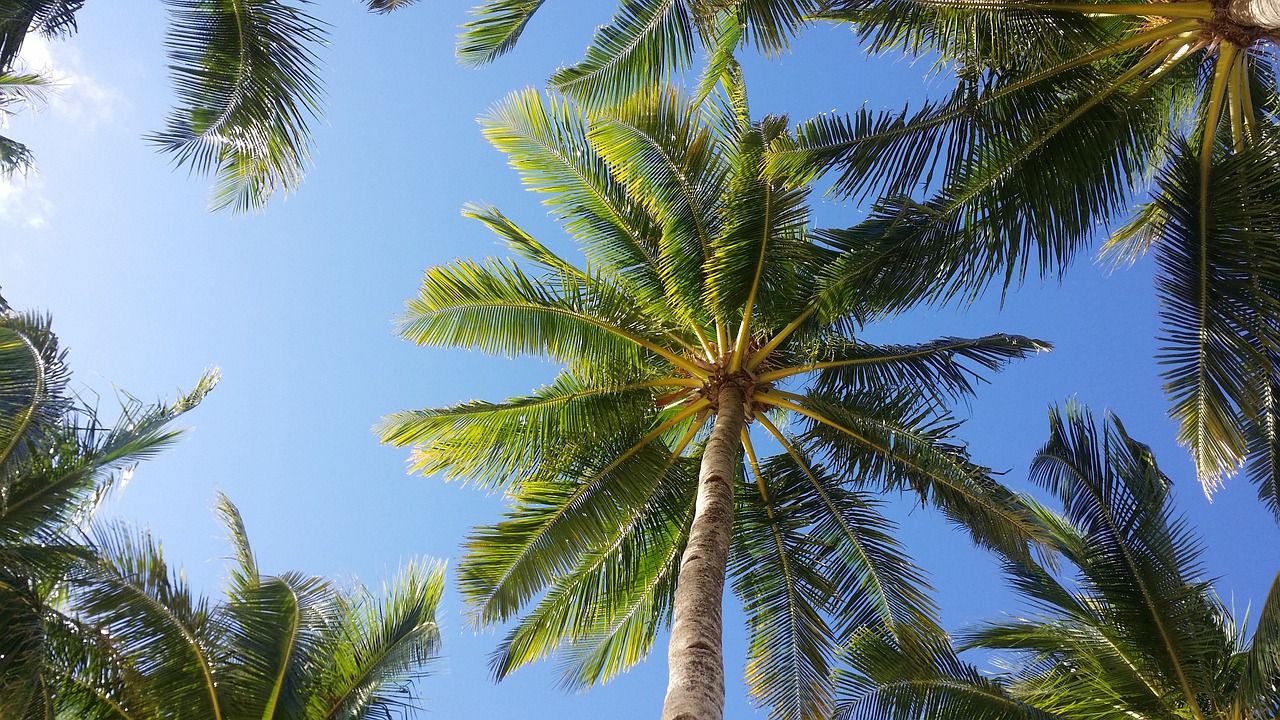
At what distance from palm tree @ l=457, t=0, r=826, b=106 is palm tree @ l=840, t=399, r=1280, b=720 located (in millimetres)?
5261

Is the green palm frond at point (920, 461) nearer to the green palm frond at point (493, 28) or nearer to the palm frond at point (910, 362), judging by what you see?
the palm frond at point (910, 362)

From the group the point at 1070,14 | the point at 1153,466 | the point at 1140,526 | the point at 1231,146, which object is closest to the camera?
the point at 1070,14

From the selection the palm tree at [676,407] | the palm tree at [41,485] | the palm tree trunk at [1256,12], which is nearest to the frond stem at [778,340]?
the palm tree at [676,407]

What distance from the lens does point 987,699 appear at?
30.3 feet

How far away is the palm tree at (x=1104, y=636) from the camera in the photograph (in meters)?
9.16

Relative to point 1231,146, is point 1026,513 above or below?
below

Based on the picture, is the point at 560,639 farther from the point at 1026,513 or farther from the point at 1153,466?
the point at 1153,466

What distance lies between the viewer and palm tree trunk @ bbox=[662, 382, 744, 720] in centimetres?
629

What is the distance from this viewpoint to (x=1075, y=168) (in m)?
8.20

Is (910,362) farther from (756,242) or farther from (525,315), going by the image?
(525,315)

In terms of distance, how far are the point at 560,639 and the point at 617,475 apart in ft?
6.66

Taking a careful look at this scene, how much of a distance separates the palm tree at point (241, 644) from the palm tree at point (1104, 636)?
4.45 meters

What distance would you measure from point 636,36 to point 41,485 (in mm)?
6718

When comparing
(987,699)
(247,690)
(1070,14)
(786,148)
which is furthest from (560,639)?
(1070,14)
